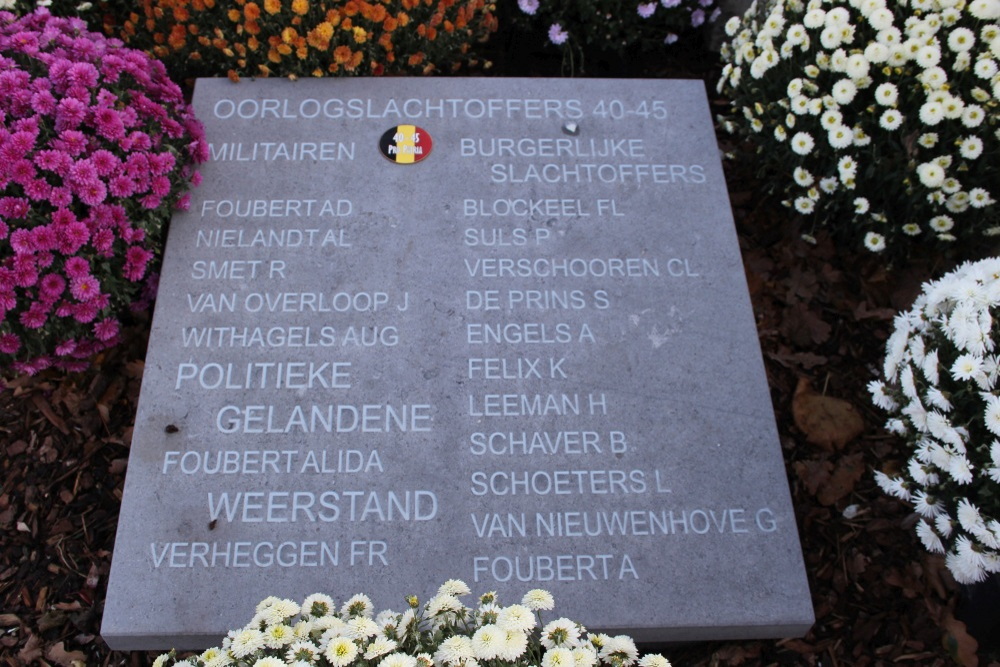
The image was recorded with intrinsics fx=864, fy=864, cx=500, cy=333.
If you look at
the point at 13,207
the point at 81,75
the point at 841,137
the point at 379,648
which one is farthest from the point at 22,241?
the point at 841,137

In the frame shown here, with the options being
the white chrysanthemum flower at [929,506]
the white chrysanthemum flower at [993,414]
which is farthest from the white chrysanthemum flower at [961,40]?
the white chrysanthemum flower at [929,506]

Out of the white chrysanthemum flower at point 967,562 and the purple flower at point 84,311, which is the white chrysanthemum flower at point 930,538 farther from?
the purple flower at point 84,311

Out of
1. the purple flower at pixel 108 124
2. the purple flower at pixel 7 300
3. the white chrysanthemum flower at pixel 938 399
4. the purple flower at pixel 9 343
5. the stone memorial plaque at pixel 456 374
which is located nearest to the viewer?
the white chrysanthemum flower at pixel 938 399

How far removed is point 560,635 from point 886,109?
2.58m

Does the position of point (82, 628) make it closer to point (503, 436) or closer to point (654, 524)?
point (503, 436)

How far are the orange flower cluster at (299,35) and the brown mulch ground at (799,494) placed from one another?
4.32 feet

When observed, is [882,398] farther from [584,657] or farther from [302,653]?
[302,653]

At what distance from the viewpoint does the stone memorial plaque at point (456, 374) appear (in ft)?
8.98

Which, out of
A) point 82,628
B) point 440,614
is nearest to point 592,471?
point 440,614

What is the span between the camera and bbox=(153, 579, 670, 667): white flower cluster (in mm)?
1809

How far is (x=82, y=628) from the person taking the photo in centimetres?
301

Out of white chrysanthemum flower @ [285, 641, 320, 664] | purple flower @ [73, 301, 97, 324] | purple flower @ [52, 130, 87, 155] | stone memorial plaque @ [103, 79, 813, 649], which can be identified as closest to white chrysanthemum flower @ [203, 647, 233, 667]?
white chrysanthemum flower @ [285, 641, 320, 664]

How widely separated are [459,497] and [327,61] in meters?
2.14

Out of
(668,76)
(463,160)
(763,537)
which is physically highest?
(668,76)
